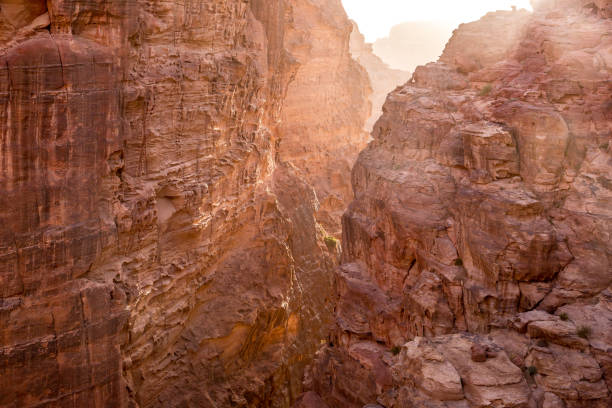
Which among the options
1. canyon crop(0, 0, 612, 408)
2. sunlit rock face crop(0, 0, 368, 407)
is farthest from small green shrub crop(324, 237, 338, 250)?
canyon crop(0, 0, 612, 408)

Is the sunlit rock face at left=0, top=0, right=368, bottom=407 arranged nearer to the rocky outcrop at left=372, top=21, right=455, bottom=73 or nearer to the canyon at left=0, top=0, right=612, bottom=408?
the canyon at left=0, top=0, right=612, bottom=408

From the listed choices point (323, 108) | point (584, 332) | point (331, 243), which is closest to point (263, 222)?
point (331, 243)

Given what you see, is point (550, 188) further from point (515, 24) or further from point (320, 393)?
point (320, 393)

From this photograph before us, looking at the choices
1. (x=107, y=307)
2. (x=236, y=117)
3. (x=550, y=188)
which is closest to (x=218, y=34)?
(x=236, y=117)

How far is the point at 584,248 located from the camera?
1697 cm

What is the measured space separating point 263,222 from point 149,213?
8.54m

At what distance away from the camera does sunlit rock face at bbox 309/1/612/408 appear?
50.9 ft

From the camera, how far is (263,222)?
27625 mm

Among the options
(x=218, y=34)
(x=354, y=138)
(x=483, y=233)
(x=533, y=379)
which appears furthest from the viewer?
(x=354, y=138)

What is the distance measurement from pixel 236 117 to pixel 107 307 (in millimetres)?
10758

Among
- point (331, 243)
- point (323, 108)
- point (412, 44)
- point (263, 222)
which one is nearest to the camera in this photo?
point (263, 222)

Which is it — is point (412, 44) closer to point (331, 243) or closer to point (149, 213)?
point (331, 243)

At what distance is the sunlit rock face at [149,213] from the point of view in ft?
52.3

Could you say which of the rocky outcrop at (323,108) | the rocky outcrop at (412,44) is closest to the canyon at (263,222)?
the rocky outcrop at (323,108)
